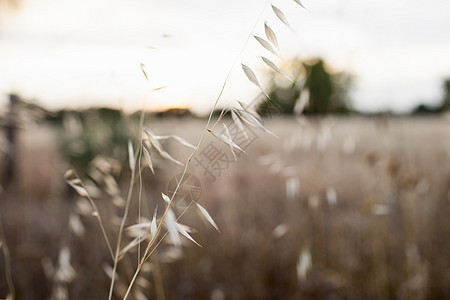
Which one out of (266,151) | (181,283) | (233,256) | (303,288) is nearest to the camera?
(266,151)

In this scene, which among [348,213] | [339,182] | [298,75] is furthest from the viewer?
[339,182]

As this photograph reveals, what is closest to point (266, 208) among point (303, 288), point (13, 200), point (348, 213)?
point (348, 213)

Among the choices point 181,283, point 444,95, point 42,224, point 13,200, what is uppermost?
point 444,95

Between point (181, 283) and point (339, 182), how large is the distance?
9.09ft

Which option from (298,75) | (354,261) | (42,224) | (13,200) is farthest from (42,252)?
(298,75)

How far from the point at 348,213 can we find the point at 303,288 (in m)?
1.43

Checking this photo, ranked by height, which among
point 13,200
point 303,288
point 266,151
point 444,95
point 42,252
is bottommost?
point 13,200

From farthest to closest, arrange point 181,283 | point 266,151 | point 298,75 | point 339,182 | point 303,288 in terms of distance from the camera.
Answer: point 339,182 < point 181,283 < point 303,288 < point 266,151 < point 298,75

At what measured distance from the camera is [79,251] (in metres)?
2.79

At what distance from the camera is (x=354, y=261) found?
237 cm

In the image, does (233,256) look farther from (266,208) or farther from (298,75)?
(298,75)

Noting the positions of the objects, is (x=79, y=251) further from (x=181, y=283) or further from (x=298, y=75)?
(x=298, y=75)

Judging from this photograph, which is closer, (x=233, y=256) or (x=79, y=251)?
(x=233, y=256)

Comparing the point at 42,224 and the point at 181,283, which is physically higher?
the point at 181,283
